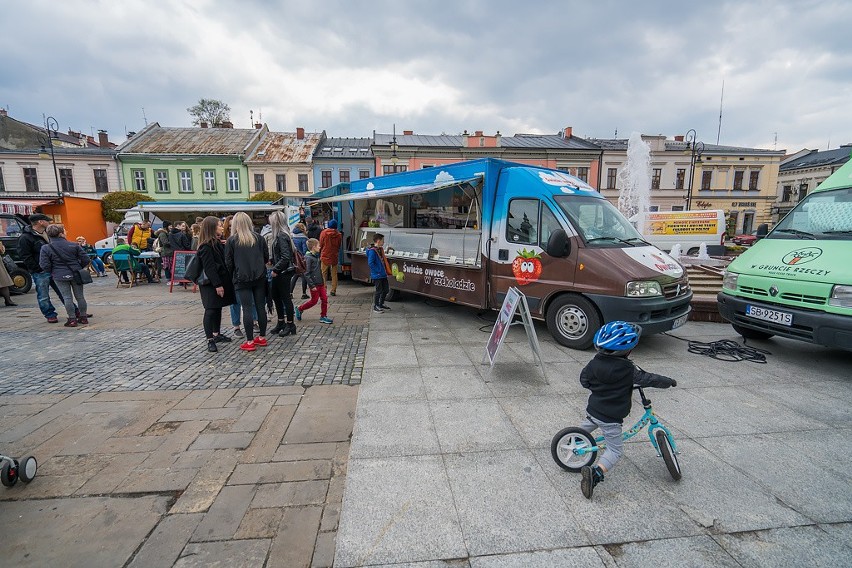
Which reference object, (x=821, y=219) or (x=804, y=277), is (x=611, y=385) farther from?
(x=821, y=219)

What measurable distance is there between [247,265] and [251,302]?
573mm

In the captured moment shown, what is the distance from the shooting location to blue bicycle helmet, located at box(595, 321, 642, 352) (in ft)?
8.45

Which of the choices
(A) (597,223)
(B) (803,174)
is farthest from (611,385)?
(B) (803,174)

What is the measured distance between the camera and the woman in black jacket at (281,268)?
20.6 ft

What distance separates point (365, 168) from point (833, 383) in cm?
3524

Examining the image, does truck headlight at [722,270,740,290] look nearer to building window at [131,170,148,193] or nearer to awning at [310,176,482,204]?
awning at [310,176,482,204]

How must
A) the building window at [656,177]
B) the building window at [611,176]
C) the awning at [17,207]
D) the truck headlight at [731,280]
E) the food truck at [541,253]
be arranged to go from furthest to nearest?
1. the building window at [656,177]
2. the building window at [611,176]
3. the awning at [17,207]
4. the truck headlight at [731,280]
5. the food truck at [541,253]

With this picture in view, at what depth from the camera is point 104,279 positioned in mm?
14141

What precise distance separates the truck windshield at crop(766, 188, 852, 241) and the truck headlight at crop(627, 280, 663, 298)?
2.15 metres

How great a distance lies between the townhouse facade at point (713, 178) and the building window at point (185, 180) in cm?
3854

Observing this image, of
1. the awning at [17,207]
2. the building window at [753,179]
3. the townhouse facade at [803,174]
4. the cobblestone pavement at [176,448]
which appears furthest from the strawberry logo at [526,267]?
the townhouse facade at [803,174]

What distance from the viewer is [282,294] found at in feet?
21.5

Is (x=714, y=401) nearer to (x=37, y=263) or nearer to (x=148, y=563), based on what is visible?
(x=148, y=563)

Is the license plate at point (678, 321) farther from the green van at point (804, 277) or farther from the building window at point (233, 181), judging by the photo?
the building window at point (233, 181)
